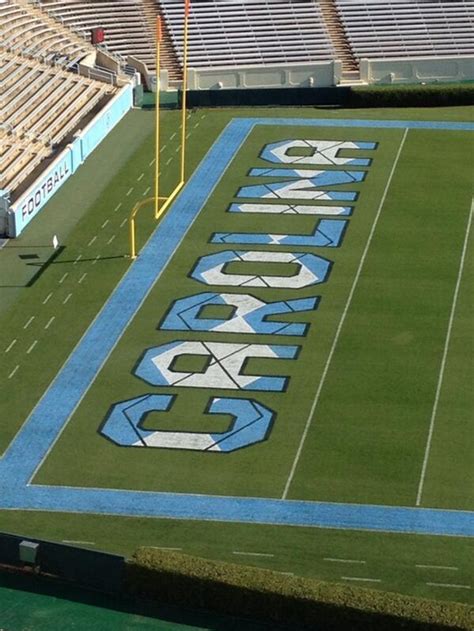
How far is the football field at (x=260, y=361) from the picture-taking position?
37938 millimetres

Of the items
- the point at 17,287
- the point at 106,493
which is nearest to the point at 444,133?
the point at 17,287

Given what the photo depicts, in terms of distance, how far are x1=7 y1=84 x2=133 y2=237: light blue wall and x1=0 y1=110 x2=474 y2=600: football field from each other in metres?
0.58

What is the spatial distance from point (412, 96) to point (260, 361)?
1076 inches

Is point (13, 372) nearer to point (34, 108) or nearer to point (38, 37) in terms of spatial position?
point (34, 108)

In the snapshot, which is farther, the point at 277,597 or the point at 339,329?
the point at 339,329

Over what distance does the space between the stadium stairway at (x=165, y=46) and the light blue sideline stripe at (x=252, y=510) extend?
39.5 metres

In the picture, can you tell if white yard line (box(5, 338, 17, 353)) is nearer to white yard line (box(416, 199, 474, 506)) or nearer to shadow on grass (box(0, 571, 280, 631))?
shadow on grass (box(0, 571, 280, 631))

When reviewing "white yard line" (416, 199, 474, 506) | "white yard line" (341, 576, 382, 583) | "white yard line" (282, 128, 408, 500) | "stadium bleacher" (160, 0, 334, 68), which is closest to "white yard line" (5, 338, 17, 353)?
"white yard line" (282, 128, 408, 500)

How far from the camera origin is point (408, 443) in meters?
41.1

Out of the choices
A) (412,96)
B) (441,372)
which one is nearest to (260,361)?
(441,372)

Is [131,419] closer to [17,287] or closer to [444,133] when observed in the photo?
[17,287]

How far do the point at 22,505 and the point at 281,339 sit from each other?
1137 centimetres

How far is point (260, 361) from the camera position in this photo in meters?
46.0

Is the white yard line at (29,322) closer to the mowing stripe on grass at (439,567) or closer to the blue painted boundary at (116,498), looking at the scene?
the blue painted boundary at (116,498)
